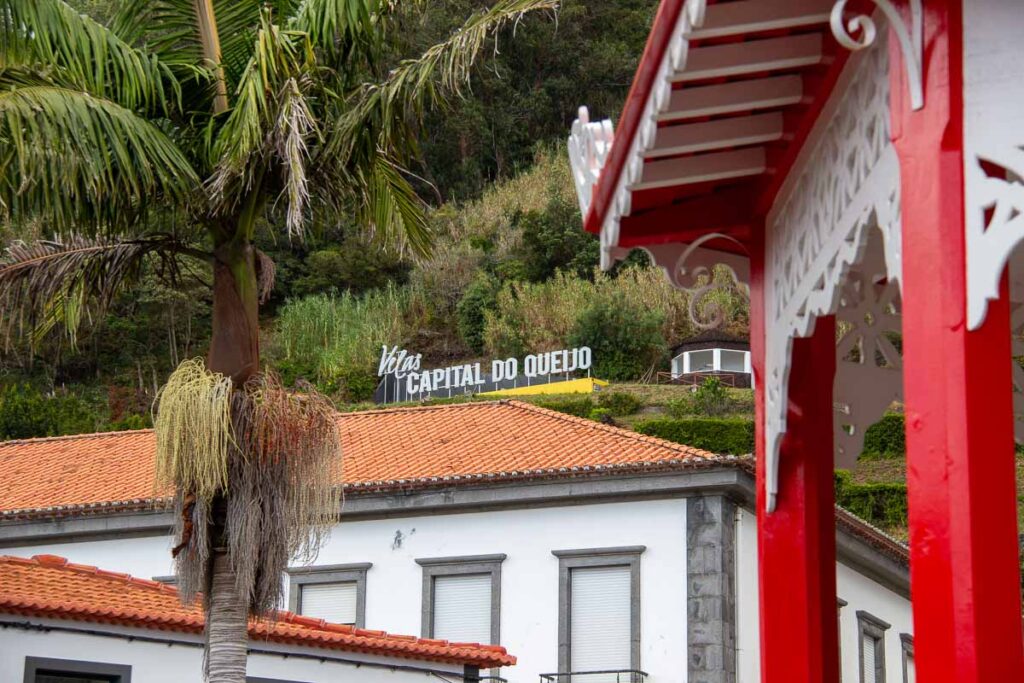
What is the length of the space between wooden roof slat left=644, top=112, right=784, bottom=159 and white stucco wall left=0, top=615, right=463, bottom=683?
12.7 m

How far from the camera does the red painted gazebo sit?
3840 millimetres

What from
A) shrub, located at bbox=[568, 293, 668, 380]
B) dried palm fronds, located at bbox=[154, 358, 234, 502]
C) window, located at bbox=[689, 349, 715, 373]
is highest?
Result: shrub, located at bbox=[568, 293, 668, 380]

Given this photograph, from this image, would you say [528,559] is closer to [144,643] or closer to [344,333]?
[144,643]

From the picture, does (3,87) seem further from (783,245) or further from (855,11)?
(855,11)

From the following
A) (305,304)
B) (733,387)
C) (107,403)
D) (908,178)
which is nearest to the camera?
(908,178)

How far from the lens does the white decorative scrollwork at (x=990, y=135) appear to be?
152 inches

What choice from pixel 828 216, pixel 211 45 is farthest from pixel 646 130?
pixel 211 45

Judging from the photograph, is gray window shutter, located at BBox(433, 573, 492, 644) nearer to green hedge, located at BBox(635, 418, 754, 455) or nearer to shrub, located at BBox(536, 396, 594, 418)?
green hedge, located at BBox(635, 418, 754, 455)

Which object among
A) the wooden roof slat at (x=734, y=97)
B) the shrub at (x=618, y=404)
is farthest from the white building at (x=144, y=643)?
the shrub at (x=618, y=404)

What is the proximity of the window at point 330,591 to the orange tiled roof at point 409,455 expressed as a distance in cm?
125

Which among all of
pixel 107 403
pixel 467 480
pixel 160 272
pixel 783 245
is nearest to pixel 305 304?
pixel 107 403

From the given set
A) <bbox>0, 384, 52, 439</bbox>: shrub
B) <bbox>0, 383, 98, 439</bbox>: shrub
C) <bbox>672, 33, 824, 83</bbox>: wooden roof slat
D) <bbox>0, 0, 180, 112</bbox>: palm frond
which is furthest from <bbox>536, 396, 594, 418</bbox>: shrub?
<bbox>672, 33, 824, 83</bbox>: wooden roof slat

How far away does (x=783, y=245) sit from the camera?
583 centimetres

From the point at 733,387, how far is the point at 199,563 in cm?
4489
